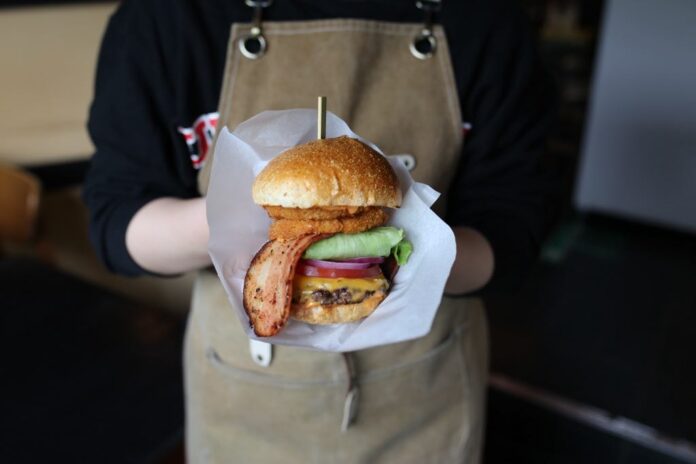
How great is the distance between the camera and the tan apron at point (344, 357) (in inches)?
36.3

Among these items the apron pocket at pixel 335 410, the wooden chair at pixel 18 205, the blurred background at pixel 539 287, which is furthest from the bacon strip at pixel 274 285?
the wooden chair at pixel 18 205

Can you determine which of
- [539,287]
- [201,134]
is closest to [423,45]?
[201,134]

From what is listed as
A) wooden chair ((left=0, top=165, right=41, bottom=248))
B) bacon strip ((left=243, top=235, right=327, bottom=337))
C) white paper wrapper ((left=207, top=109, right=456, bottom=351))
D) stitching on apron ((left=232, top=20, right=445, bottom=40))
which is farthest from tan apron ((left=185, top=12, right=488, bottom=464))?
wooden chair ((left=0, top=165, right=41, bottom=248))

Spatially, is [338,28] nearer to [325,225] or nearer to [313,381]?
[325,225]

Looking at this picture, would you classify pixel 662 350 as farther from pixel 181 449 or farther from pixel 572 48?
pixel 572 48

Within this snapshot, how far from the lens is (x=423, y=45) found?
3.17 feet

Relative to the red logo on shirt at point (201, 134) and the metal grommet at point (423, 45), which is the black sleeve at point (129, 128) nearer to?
the red logo on shirt at point (201, 134)

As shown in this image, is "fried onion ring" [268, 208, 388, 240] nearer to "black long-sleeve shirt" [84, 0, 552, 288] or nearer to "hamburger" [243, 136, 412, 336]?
"hamburger" [243, 136, 412, 336]

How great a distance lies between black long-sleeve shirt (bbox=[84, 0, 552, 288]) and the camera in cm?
92

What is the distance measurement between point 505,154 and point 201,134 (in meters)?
0.48

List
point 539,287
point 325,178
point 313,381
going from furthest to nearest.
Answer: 1. point 539,287
2. point 313,381
3. point 325,178

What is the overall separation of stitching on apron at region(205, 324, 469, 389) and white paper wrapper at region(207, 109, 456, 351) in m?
0.18

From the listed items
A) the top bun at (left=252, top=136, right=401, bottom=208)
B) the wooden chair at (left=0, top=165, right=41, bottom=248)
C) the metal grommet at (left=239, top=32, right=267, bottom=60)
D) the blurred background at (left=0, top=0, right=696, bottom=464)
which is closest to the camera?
the top bun at (left=252, top=136, right=401, bottom=208)

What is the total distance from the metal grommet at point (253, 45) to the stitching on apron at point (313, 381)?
461 mm
